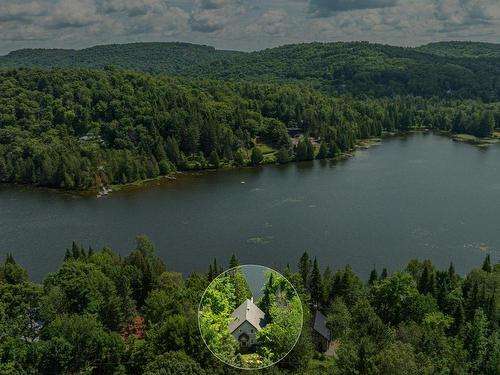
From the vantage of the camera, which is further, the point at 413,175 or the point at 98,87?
the point at 98,87

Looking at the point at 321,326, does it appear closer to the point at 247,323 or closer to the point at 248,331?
the point at 248,331

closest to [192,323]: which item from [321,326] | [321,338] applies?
[321,338]

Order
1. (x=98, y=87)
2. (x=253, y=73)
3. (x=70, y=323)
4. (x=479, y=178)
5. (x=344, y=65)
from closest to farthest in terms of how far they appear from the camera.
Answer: (x=70, y=323) < (x=479, y=178) < (x=98, y=87) < (x=344, y=65) < (x=253, y=73)

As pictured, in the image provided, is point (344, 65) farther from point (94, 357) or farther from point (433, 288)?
point (94, 357)

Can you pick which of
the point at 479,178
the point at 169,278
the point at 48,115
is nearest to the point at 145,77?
the point at 48,115
